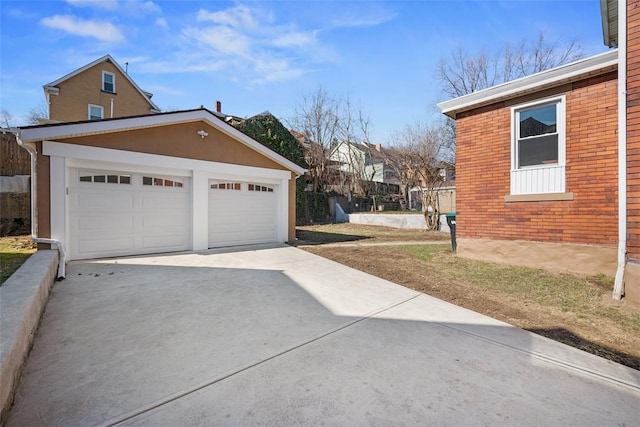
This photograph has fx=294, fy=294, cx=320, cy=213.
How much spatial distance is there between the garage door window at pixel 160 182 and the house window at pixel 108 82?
58.4 ft

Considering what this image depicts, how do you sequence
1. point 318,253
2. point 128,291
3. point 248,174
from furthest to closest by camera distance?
point 248,174 → point 318,253 → point 128,291

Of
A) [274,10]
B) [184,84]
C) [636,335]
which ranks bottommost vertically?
[636,335]

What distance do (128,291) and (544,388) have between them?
5849 mm

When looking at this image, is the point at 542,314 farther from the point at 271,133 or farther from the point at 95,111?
the point at 95,111

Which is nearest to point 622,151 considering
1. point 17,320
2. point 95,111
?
point 17,320

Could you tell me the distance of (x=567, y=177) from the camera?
671 centimetres


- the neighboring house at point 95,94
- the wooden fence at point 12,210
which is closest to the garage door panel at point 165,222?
the wooden fence at point 12,210

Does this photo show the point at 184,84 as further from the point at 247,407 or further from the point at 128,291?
the point at 247,407

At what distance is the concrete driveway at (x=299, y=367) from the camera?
7.20 ft

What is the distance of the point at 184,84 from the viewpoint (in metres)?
9.87

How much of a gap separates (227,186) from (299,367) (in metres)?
8.45

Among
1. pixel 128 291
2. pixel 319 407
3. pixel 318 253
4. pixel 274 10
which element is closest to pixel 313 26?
pixel 274 10

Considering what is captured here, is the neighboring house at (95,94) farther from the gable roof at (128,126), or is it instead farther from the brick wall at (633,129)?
the brick wall at (633,129)

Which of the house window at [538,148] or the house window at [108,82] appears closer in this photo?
the house window at [538,148]
